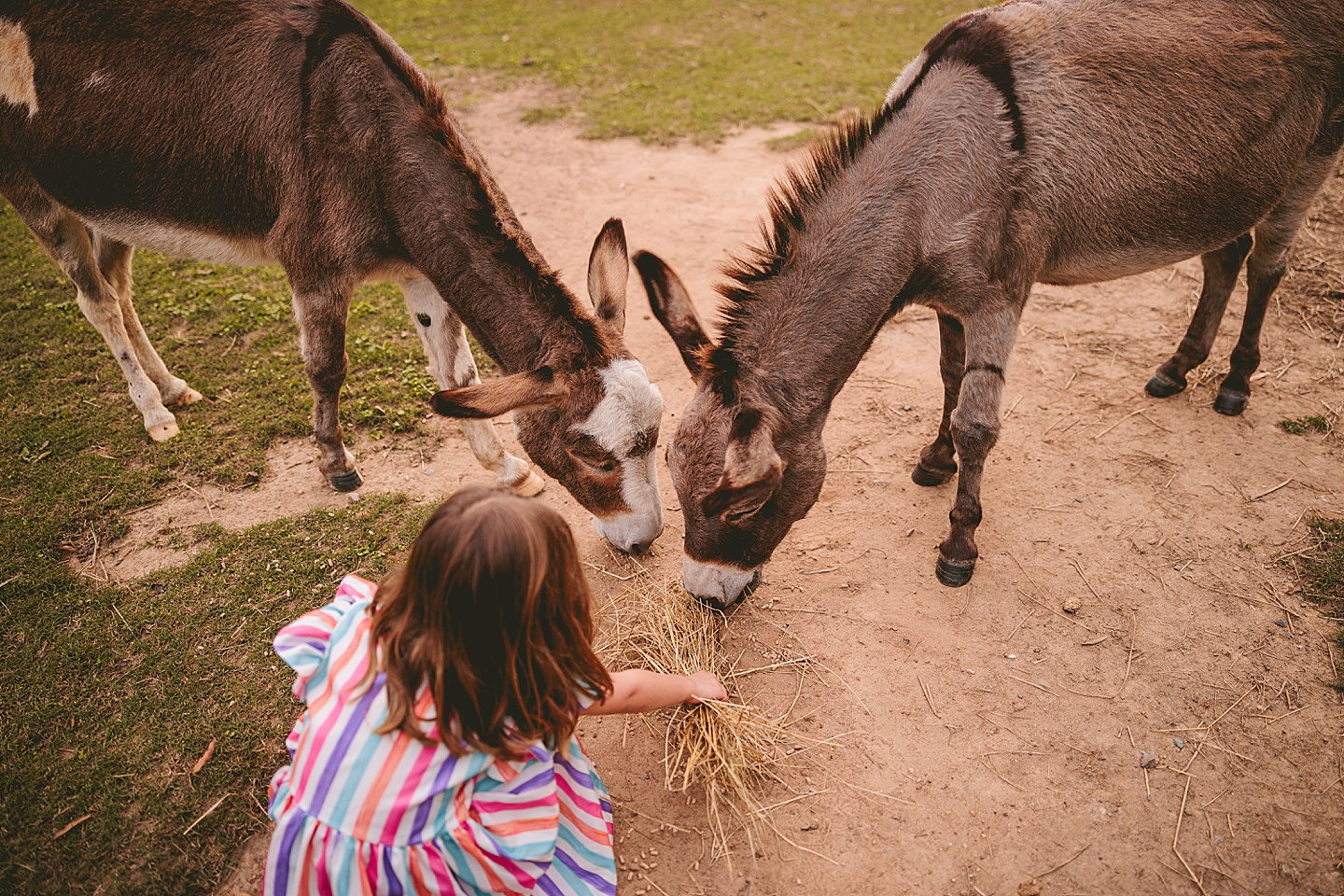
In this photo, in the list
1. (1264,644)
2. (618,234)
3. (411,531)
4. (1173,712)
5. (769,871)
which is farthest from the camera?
(411,531)

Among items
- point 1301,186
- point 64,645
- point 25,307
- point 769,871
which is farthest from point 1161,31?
point 25,307

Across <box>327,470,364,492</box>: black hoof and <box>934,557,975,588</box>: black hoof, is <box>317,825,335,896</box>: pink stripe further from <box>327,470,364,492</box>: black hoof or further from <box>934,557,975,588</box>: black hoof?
<box>934,557,975,588</box>: black hoof

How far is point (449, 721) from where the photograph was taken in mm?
1988

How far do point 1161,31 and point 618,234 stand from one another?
2687 millimetres

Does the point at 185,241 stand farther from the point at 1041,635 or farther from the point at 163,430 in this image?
the point at 1041,635

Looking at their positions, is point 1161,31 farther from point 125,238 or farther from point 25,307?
point 25,307

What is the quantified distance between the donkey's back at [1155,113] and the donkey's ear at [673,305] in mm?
1532

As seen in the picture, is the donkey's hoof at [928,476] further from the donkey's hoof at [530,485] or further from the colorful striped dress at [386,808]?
the colorful striped dress at [386,808]

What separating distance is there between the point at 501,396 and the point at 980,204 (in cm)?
218

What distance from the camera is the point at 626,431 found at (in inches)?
123

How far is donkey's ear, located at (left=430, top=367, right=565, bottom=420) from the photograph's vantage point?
9.15ft

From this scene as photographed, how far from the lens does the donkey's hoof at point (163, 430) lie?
457 centimetres

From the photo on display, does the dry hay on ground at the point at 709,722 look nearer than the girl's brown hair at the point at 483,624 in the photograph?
No

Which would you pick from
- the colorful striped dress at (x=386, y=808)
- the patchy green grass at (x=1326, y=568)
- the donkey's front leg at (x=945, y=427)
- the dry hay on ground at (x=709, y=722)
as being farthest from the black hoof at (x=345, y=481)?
the patchy green grass at (x=1326, y=568)
